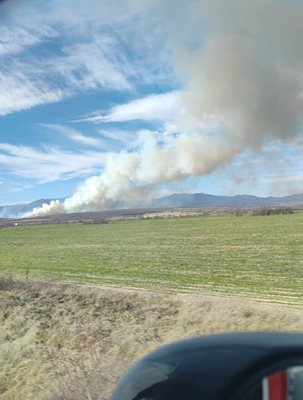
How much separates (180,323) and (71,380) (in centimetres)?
440

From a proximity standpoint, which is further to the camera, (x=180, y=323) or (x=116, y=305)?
(x=116, y=305)

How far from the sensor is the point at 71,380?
449 cm

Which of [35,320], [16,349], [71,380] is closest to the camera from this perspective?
[71,380]

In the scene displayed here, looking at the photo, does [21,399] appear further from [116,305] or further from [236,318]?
[116,305]

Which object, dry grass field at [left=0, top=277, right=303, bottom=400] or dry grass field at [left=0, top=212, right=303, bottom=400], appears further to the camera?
dry grass field at [left=0, top=212, right=303, bottom=400]

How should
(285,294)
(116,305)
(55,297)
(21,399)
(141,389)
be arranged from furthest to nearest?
(285,294) → (55,297) → (116,305) → (21,399) → (141,389)

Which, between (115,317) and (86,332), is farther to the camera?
(115,317)

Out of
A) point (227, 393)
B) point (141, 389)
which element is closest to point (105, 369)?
point (141, 389)

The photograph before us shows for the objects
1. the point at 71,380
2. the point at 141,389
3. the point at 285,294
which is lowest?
the point at 285,294

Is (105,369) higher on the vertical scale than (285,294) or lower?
higher

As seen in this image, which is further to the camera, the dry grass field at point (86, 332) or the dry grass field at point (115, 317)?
the dry grass field at point (115, 317)

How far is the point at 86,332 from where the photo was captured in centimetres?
847

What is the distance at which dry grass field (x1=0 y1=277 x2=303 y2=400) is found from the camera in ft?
15.5

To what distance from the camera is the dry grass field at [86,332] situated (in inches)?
186
